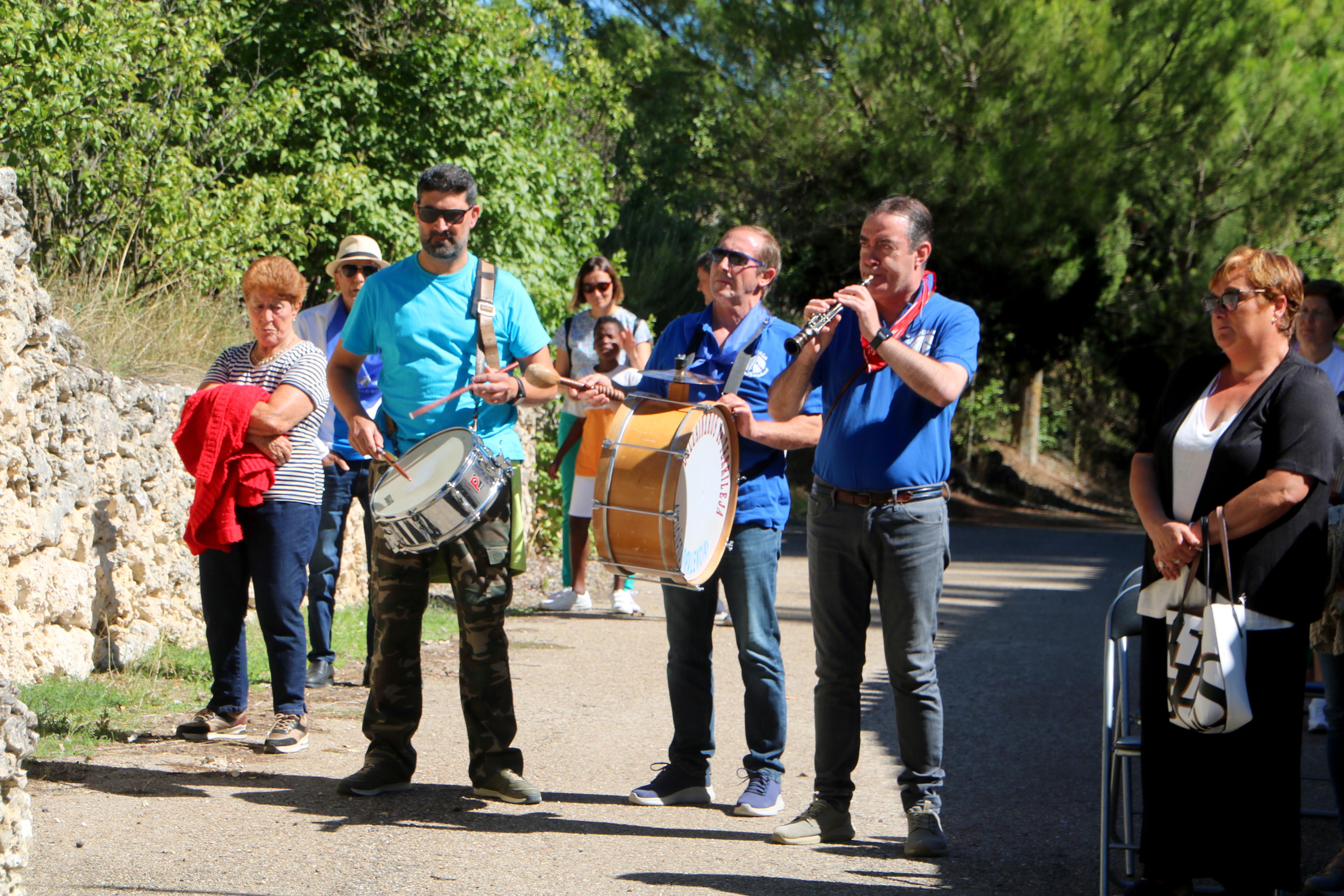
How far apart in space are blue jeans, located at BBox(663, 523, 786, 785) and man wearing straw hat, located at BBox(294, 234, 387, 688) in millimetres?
2177

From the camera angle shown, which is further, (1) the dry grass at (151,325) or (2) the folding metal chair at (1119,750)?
(1) the dry grass at (151,325)

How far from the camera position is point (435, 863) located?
13.3 ft


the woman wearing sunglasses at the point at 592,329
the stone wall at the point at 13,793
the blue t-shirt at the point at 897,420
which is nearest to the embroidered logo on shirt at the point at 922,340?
the blue t-shirt at the point at 897,420

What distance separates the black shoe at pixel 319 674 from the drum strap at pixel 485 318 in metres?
2.39

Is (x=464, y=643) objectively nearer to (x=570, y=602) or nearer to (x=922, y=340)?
(x=922, y=340)

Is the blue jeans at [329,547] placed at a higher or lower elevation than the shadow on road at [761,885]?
higher

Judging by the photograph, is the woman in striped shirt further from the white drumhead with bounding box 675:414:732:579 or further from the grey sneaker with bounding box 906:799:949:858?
the grey sneaker with bounding box 906:799:949:858

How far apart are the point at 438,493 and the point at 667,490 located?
0.73 meters

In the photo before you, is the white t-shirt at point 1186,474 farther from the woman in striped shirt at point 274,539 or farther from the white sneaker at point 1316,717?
the woman in striped shirt at point 274,539

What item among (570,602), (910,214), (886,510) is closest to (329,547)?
(570,602)

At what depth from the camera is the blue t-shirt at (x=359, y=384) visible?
6434 mm

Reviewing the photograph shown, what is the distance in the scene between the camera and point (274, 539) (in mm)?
5305

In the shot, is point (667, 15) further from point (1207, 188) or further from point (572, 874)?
point (572, 874)

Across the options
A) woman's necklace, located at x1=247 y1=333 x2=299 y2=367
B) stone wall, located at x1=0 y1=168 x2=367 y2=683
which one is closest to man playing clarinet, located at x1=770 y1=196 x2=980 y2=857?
woman's necklace, located at x1=247 y1=333 x2=299 y2=367
